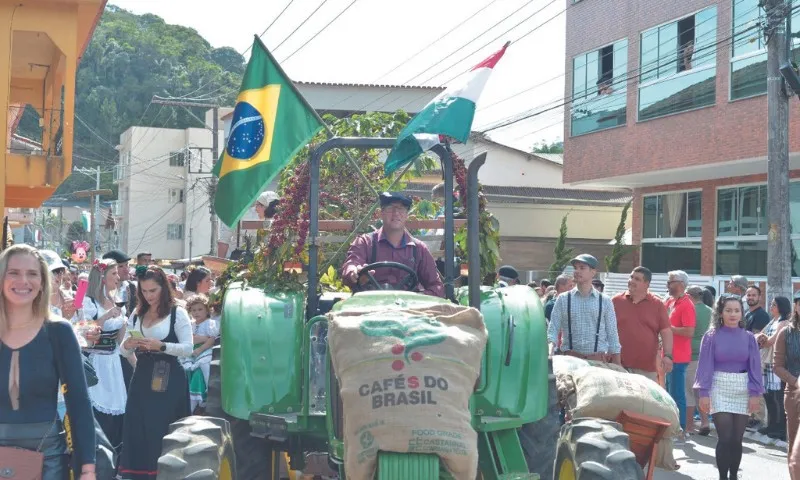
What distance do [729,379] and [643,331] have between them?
1.15m

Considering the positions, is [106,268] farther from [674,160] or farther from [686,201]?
[686,201]

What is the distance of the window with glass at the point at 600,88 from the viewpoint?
28.0 metres

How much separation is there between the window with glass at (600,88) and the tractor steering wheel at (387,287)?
2122cm

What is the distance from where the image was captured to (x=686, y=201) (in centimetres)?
2819

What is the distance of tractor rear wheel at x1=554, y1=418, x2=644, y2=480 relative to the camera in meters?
5.61

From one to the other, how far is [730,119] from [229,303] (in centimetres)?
1905

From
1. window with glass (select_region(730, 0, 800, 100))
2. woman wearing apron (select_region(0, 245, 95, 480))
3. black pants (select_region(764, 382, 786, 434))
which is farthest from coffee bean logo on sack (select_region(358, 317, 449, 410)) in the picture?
window with glass (select_region(730, 0, 800, 100))

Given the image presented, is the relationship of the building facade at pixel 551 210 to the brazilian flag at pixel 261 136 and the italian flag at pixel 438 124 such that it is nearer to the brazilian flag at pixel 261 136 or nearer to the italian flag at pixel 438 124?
the brazilian flag at pixel 261 136

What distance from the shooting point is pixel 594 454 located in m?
5.81

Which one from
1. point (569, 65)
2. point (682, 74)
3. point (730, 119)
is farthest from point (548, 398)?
point (569, 65)

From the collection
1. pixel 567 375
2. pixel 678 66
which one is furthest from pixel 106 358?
pixel 678 66

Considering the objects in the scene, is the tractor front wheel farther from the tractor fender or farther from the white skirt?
the white skirt

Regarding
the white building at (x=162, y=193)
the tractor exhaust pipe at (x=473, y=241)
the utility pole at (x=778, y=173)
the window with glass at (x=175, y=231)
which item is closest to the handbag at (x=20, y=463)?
the tractor exhaust pipe at (x=473, y=241)

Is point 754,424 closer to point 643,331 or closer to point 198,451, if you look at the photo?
point 643,331
